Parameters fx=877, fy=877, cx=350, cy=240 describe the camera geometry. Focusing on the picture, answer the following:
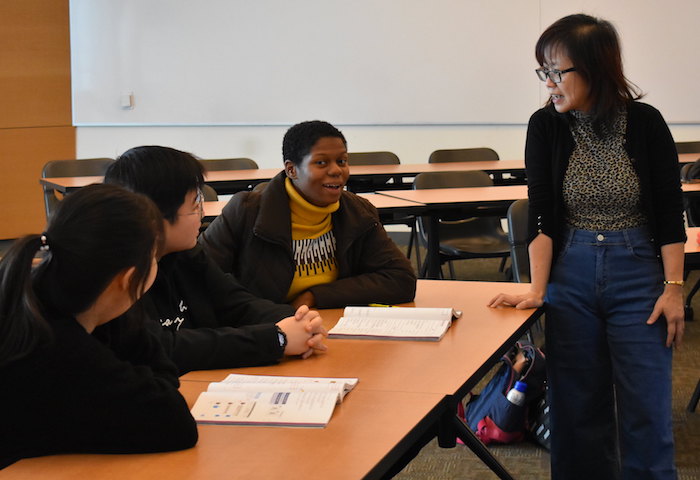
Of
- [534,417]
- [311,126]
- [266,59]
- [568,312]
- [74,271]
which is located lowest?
[534,417]

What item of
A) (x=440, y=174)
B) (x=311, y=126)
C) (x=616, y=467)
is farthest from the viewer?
(x=440, y=174)

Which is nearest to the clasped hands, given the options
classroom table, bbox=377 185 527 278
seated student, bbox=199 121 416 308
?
seated student, bbox=199 121 416 308

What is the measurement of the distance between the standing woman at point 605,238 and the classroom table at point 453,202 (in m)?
1.90

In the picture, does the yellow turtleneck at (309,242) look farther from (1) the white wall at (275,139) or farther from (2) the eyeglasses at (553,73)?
(1) the white wall at (275,139)

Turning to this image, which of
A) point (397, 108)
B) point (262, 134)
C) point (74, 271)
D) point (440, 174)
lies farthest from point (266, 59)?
point (74, 271)

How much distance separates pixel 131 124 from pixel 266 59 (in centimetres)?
144

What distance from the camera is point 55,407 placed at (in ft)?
4.08

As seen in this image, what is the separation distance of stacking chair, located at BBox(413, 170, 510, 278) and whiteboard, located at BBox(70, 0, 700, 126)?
2.24m

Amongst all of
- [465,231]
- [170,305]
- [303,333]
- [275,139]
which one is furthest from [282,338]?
[275,139]

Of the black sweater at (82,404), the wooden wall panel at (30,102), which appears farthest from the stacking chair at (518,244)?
the wooden wall panel at (30,102)

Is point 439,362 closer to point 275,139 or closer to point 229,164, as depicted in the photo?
point 229,164

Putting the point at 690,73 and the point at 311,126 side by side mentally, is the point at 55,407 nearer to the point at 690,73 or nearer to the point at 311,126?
the point at 311,126

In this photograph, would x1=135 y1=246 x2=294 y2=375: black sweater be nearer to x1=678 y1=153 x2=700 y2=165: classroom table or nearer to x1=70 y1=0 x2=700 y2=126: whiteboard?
x1=678 y1=153 x2=700 y2=165: classroom table

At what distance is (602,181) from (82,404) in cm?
134
